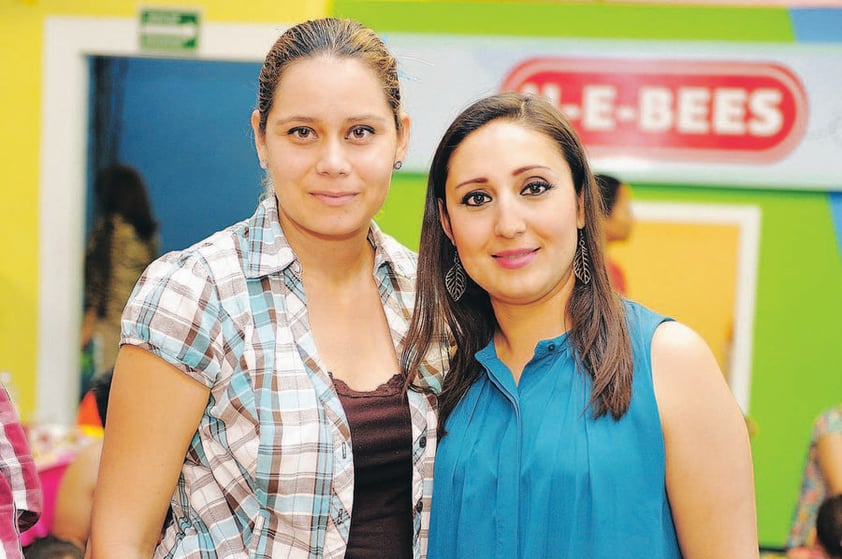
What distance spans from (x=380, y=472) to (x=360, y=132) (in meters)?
0.61

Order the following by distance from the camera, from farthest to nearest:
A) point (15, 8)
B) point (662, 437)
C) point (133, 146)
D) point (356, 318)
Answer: point (133, 146)
point (15, 8)
point (356, 318)
point (662, 437)

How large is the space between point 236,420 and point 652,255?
3.23 meters

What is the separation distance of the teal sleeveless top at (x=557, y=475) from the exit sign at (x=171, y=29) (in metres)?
3.56

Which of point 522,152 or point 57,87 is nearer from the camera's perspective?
point 522,152

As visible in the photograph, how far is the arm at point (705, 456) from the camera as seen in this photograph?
5.40 feet

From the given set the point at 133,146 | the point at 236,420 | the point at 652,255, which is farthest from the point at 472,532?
the point at 133,146

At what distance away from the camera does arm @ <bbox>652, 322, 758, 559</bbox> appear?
1.65m

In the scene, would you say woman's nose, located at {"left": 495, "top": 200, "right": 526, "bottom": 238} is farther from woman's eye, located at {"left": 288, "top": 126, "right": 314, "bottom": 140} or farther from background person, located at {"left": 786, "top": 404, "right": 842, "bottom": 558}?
background person, located at {"left": 786, "top": 404, "right": 842, "bottom": 558}

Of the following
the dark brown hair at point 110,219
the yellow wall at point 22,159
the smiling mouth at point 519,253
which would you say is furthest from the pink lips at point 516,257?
the dark brown hair at point 110,219

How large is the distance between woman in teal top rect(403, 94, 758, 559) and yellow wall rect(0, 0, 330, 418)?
339 cm

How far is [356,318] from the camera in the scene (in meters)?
1.95

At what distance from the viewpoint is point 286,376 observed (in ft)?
5.70

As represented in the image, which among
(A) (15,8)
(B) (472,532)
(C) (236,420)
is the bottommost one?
(B) (472,532)

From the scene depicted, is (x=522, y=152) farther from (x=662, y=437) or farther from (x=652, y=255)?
(x=652, y=255)
